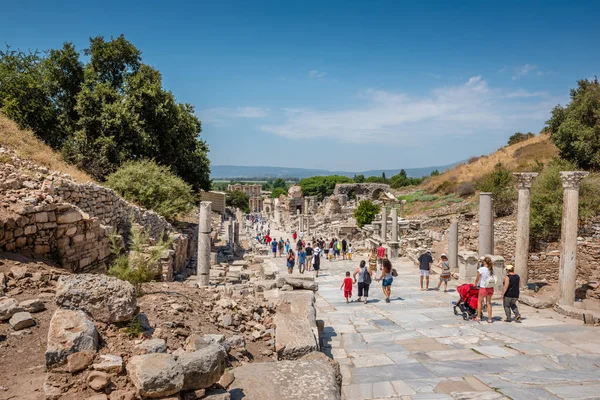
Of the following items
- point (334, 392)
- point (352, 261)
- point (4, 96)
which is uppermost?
point (4, 96)

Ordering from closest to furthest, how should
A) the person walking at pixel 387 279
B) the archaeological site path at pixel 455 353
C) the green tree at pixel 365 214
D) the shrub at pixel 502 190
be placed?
the archaeological site path at pixel 455 353
the person walking at pixel 387 279
the shrub at pixel 502 190
the green tree at pixel 365 214

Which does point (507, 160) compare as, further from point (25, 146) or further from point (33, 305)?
point (33, 305)

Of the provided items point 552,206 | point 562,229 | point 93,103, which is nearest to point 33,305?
point 562,229

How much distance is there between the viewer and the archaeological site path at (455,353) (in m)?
5.34

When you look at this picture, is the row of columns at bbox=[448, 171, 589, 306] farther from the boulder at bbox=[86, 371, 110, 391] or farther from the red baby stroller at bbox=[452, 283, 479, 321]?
the boulder at bbox=[86, 371, 110, 391]

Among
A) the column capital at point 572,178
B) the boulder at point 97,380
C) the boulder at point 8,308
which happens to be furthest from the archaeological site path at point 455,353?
the boulder at point 8,308

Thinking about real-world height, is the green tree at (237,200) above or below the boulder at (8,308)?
below

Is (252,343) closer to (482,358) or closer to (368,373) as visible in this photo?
(368,373)

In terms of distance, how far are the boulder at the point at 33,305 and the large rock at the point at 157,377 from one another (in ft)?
7.44

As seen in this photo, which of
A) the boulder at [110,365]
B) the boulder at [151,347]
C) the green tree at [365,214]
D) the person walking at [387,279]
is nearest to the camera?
the boulder at [110,365]

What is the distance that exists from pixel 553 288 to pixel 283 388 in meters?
17.0

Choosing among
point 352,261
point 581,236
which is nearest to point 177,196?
point 352,261

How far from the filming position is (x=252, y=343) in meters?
6.09

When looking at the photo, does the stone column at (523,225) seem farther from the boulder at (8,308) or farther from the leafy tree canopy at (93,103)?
the leafy tree canopy at (93,103)
